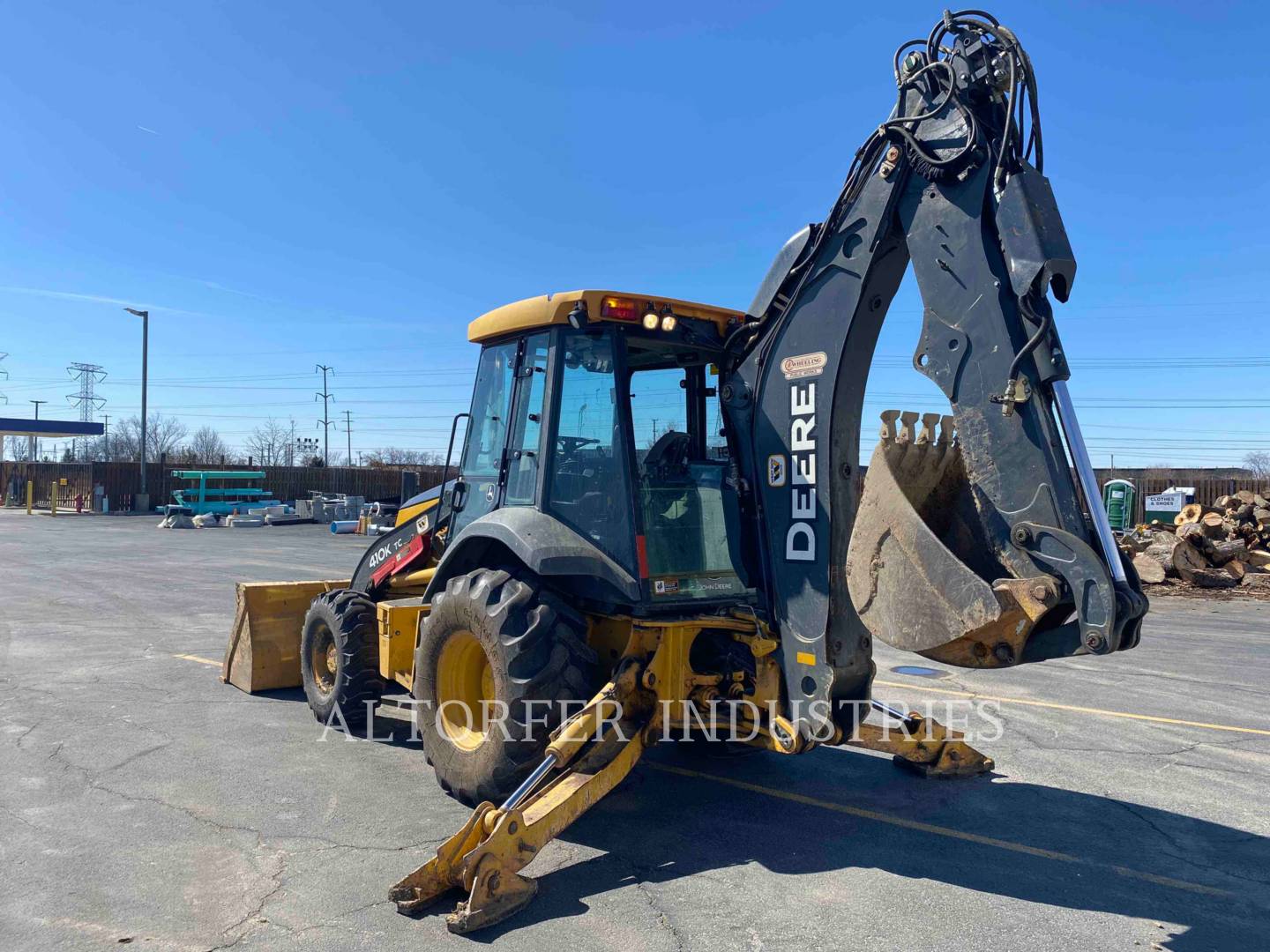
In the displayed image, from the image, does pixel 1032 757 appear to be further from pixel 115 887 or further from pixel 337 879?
pixel 115 887

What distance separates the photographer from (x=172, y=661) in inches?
369

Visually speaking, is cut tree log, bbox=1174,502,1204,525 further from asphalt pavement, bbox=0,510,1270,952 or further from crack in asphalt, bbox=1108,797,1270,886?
crack in asphalt, bbox=1108,797,1270,886

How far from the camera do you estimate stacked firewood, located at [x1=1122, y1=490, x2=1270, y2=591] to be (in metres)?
17.3

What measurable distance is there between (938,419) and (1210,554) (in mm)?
16246

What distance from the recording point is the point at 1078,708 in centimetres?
810

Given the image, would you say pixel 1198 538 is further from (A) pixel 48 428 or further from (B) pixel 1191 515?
(A) pixel 48 428

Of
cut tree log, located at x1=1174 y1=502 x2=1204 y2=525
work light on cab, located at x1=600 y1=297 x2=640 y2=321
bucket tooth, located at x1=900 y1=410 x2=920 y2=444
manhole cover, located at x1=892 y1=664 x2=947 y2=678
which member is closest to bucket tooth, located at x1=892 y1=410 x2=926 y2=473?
bucket tooth, located at x1=900 y1=410 x2=920 y2=444

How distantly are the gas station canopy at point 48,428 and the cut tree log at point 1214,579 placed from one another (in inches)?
2184

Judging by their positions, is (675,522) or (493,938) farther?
(675,522)

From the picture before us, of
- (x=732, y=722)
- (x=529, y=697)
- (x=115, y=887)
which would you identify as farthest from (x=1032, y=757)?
(x=115, y=887)

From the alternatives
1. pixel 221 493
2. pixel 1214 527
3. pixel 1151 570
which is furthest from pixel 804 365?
pixel 221 493

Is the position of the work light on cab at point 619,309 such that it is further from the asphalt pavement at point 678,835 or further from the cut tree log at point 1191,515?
the cut tree log at point 1191,515

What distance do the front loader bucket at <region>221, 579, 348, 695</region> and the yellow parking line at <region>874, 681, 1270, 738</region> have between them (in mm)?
5394

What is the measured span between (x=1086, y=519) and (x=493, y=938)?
2.86m
